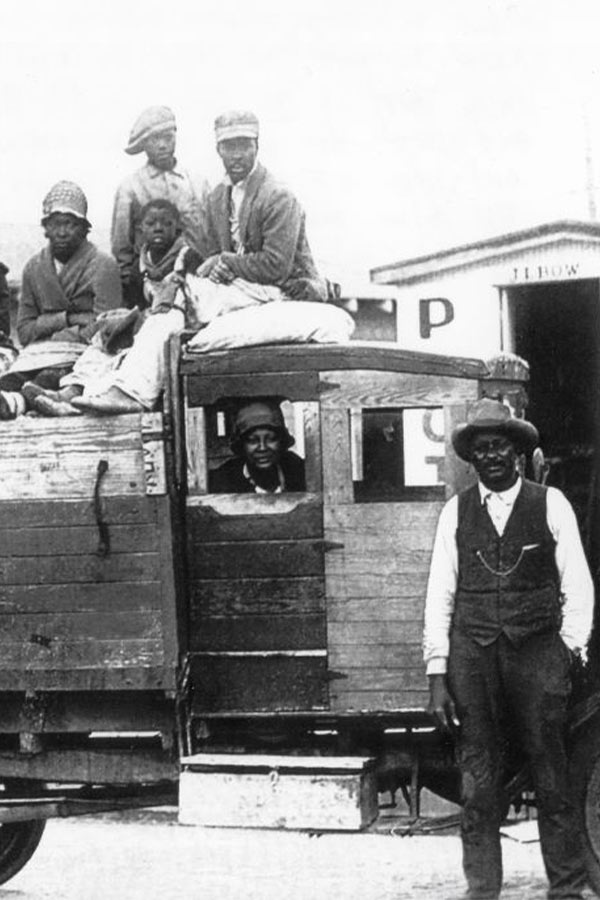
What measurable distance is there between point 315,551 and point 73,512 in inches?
39.1

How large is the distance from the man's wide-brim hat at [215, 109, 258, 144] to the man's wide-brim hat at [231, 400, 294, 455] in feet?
4.63

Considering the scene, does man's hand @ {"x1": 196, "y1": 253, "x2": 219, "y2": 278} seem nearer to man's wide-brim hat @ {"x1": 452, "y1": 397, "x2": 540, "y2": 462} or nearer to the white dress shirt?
man's wide-brim hat @ {"x1": 452, "y1": 397, "x2": 540, "y2": 462}

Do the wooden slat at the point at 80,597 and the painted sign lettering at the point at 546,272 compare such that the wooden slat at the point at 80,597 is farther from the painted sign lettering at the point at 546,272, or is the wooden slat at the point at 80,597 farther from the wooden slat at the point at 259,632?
the painted sign lettering at the point at 546,272

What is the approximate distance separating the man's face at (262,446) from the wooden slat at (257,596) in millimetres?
494

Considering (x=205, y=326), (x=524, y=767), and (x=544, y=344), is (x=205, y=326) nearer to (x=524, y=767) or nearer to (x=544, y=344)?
(x=524, y=767)

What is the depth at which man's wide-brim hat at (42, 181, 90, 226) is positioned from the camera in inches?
291

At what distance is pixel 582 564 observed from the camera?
19.5 ft

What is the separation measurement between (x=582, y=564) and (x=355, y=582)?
87 centimetres

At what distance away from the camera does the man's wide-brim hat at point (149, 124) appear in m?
8.08

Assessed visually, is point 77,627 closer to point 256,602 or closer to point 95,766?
point 95,766

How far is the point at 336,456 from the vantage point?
20.4 feet

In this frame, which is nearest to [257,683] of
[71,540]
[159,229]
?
[71,540]

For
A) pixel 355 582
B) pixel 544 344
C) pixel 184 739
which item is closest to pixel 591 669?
pixel 355 582

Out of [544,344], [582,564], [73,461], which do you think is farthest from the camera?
[544,344]
